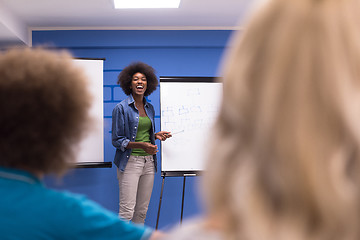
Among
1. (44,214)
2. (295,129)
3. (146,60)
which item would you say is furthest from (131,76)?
(295,129)

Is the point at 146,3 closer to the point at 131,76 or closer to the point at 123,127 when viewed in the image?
the point at 131,76

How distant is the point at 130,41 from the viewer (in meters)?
4.76

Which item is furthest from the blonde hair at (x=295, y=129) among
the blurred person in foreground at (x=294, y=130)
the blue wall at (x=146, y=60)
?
the blue wall at (x=146, y=60)

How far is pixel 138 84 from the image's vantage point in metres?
4.00

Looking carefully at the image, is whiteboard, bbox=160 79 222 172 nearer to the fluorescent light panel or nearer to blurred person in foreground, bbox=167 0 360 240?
the fluorescent light panel

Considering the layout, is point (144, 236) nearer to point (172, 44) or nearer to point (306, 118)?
point (306, 118)

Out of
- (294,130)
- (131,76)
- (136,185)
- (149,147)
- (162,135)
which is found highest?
(131,76)

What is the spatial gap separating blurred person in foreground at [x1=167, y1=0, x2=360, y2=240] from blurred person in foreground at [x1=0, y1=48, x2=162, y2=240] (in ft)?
1.45

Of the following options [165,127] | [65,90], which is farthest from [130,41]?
[65,90]

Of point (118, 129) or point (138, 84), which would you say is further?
point (138, 84)

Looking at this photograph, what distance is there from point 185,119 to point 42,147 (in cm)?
326

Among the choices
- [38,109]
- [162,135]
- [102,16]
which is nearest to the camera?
[38,109]

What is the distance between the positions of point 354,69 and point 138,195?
11.5ft

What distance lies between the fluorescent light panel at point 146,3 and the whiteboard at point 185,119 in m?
0.84
